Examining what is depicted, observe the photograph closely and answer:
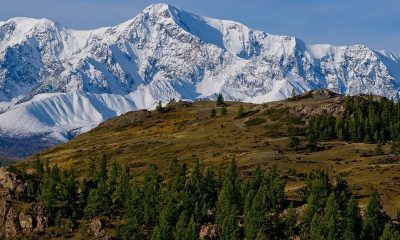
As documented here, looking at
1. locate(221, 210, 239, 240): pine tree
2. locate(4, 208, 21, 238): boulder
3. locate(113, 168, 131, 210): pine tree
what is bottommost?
locate(4, 208, 21, 238): boulder

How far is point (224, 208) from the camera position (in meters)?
167

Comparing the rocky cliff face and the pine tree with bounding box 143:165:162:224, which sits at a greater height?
the pine tree with bounding box 143:165:162:224

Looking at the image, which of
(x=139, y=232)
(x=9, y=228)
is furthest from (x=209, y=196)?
(x=9, y=228)

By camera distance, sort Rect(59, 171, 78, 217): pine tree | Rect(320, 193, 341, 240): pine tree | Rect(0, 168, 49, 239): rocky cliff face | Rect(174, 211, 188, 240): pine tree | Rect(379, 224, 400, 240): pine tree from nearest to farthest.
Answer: Rect(379, 224, 400, 240): pine tree, Rect(320, 193, 341, 240): pine tree, Rect(174, 211, 188, 240): pine tree, Rect(0, 168, 49, 239): rocky cliff face, Rect(59, 171, 78, 217): pine tree

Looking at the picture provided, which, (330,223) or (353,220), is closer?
(330,223)

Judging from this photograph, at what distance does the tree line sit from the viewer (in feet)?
504

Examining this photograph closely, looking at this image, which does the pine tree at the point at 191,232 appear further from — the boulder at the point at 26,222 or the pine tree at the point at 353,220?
the boulder at the point at 26,222

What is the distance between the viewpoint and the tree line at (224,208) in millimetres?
153500

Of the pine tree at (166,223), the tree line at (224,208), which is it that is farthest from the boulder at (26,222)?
the pine tree at (166,223)

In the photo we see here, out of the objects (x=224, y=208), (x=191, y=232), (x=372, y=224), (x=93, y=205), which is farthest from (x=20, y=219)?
(x=372, y=224)

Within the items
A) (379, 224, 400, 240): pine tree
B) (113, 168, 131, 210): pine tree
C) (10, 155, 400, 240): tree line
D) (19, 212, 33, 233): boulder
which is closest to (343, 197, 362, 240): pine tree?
(10, 155, 400, 240): tree line

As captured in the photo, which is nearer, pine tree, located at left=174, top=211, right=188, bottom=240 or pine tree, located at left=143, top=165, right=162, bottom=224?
pine tree, located at left=174, top=211, right=188, bottom=240

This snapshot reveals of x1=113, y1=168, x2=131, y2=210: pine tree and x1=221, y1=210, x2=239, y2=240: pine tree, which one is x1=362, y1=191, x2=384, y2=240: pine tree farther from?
x1=113, y1=168, x2=131, y2=210: pine tree

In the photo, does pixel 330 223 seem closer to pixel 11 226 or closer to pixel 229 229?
pixel 229 229
